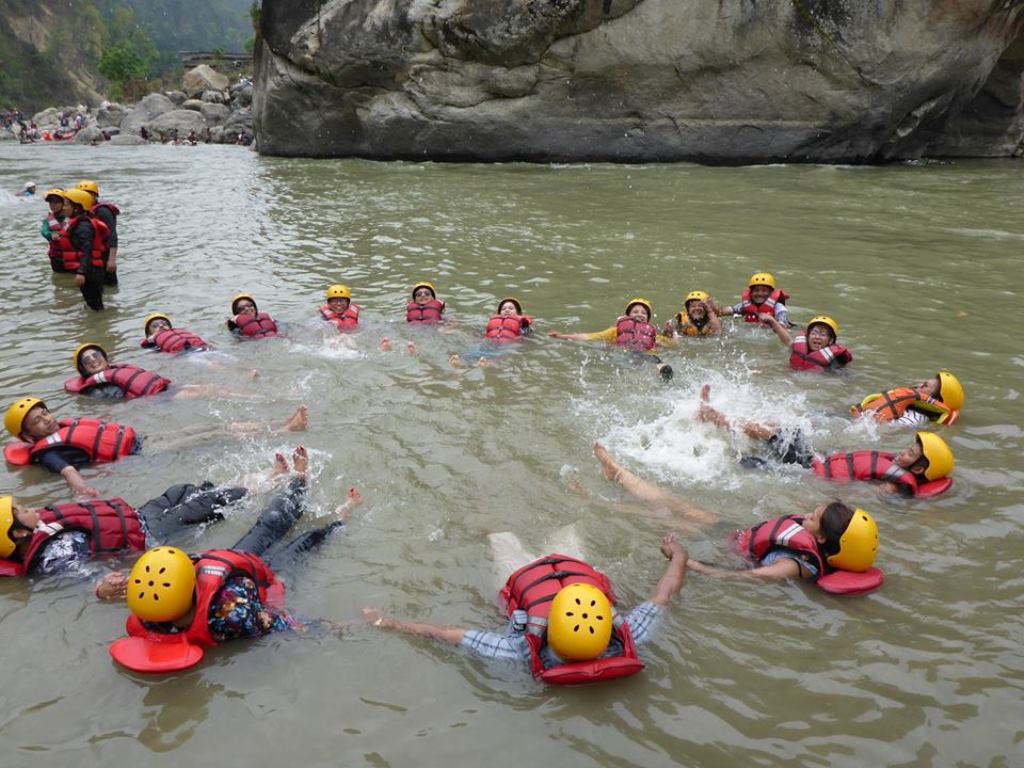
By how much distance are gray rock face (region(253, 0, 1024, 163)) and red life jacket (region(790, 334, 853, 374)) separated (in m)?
16.5

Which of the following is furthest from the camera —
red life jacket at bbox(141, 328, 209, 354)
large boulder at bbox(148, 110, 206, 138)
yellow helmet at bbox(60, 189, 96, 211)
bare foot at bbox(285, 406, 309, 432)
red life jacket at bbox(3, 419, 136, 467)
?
large boulder at bbox(148, 110, 206, 138)

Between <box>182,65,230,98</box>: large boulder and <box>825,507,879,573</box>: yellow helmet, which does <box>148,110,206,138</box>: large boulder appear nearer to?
<box>182,65,230,98</box>: large boulder

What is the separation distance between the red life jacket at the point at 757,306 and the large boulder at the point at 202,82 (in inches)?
2359

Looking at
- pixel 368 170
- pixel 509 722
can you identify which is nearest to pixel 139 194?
pixel 368 170

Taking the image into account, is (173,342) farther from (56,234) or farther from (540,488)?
(540,488)

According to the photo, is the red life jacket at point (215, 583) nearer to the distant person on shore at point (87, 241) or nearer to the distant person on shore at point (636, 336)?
the distant person on shore at point (636, 336)

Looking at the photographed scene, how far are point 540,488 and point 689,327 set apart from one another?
178 inches

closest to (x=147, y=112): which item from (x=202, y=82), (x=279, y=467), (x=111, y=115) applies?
(x=111, y=115)

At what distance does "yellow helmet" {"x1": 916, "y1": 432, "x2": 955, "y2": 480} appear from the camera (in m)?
6.04

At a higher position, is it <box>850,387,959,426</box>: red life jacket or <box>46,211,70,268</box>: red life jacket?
<box>46,211,70,268</box>: red life jacket

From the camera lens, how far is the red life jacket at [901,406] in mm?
7207

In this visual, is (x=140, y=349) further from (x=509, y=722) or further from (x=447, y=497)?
(x=509, y=722)

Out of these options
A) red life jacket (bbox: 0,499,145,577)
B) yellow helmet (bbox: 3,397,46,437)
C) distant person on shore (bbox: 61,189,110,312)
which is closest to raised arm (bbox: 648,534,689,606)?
red life jacket (bbox: 0,499,145,577)

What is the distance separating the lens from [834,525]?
16.7ft
